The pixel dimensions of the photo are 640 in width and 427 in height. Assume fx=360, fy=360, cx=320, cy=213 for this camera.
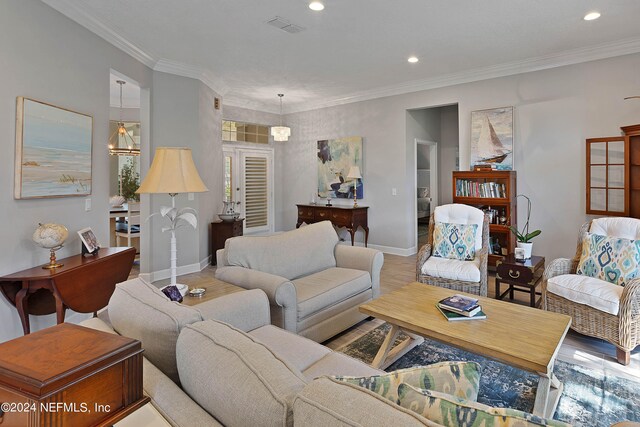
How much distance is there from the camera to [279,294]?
96.2 inches

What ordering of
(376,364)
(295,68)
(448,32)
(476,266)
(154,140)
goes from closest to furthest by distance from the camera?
1. (376,364)
2. (476,266)
3. (448,32)
4. (154,140)
5. (295,68)

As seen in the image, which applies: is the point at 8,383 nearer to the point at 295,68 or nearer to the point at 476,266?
the point at 476,266

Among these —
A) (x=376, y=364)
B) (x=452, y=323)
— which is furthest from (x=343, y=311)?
(x=452, y=323)

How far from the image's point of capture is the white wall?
432cm

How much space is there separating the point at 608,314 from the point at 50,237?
165 inches

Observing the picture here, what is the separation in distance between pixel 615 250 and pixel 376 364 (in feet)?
7.40

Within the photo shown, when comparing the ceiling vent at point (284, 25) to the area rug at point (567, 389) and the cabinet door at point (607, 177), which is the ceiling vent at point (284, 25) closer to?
the area rug at point (567, 389)

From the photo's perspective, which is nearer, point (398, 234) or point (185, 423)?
point (185, 423)

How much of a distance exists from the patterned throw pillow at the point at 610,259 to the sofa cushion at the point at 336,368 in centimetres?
247

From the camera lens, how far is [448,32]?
387 cm

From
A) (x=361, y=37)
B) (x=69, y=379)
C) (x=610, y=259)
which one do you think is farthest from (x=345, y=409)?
(x=361, y=37)

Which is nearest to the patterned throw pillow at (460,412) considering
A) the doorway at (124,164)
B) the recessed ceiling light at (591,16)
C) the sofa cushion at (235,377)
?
the sofa cushion at (235,377)

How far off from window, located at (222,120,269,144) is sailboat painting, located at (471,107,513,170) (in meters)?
4.25

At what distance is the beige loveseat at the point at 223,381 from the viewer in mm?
734
